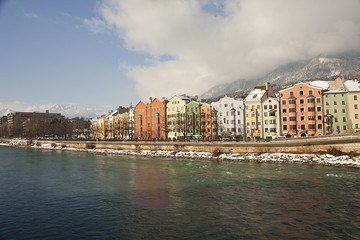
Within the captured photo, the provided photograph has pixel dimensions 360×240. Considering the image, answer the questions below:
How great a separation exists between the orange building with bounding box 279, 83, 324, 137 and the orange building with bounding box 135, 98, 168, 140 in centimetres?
4285

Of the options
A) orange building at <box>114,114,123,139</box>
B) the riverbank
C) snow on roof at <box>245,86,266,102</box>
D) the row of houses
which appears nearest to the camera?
the riverbank

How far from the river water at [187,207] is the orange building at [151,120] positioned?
66.7 meters

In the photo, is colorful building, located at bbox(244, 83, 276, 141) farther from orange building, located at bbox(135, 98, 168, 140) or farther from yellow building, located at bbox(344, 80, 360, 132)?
orange building, located at bbox(135, 98, 168, 140)

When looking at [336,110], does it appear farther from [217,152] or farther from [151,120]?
[151,120]

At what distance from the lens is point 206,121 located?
9175cm

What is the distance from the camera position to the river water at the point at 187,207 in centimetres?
1652

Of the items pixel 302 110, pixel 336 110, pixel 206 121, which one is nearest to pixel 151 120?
pixel 206 121

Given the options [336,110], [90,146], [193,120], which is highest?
[336,110]

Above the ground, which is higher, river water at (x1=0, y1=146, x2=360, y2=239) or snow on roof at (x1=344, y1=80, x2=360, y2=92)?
snow on roof at (x1=344, y1=80, x2=360, y2=92)

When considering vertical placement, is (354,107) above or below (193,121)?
above

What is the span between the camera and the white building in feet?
275

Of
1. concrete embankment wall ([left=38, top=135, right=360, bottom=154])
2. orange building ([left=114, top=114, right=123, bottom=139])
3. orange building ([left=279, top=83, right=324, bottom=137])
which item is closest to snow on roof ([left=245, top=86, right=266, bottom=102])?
orange building ([left=279, top=83, right=324, bottom=137])

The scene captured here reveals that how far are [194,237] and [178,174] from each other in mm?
21764

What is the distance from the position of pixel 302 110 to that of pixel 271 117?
8502 millimetres
